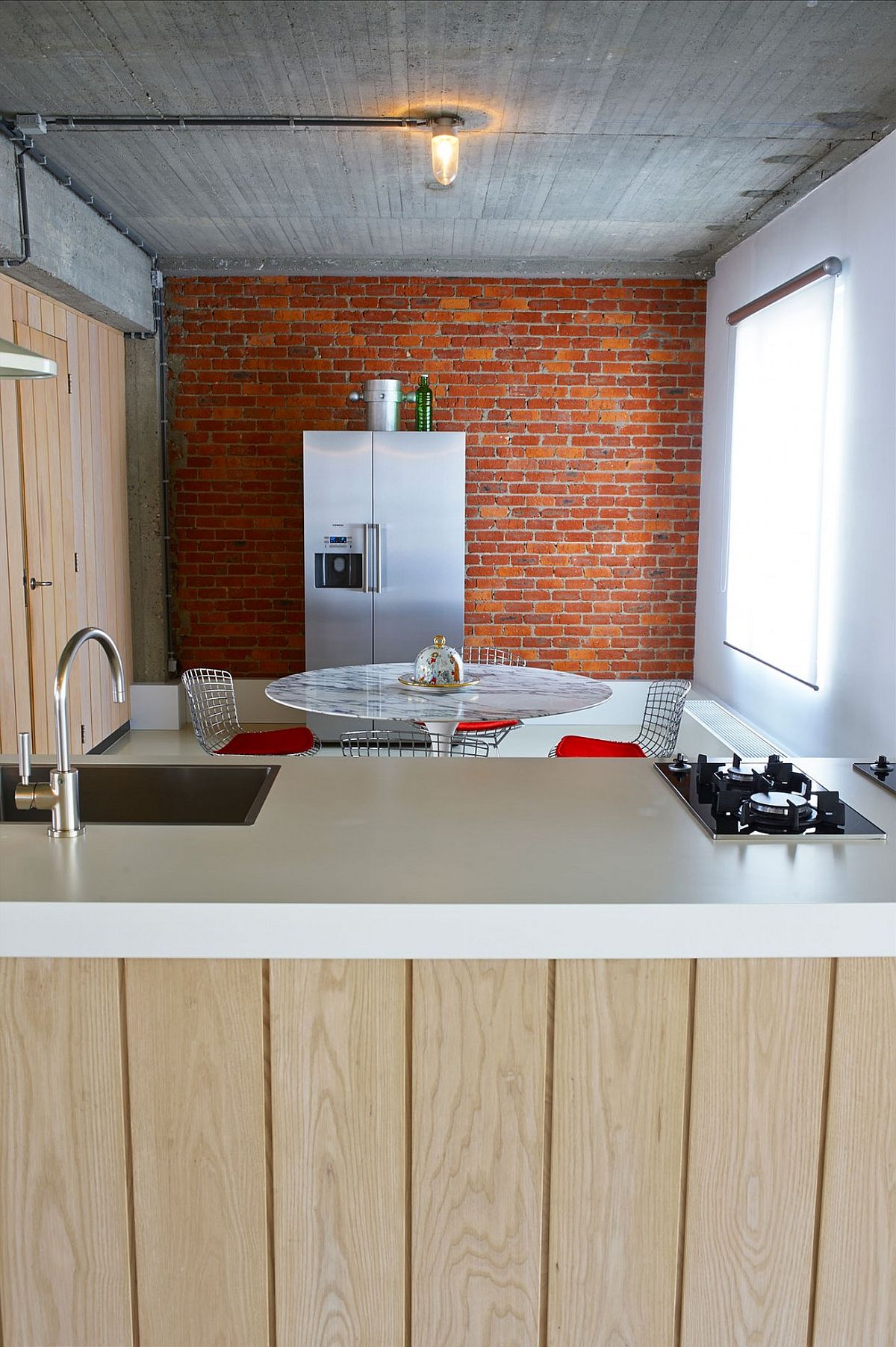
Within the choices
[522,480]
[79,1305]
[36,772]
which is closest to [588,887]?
[79,1305]

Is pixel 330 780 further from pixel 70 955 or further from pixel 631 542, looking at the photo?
pixel 631 542

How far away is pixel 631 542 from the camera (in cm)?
732

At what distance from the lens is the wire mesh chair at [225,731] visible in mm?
4582

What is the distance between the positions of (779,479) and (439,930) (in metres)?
4.56

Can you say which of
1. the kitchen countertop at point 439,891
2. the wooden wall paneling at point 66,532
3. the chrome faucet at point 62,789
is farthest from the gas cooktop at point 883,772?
the wooden wall paneling at point 66,532

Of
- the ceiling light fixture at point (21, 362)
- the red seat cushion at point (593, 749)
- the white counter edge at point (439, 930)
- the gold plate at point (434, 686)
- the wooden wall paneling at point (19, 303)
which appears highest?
the wooden wall paneling at point (19, 303)

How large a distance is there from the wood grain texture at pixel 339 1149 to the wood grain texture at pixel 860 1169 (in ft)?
2.19

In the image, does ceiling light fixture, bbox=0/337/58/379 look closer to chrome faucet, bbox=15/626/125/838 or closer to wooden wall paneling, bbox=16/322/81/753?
chrome faucet, bbox=15/626/125/838

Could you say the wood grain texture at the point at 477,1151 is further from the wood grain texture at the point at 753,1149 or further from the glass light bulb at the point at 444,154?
the glass light bulb at the point at 444,154

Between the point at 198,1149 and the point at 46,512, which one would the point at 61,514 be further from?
the point at 198,1149

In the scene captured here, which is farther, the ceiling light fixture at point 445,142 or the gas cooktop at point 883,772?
the ceiling light fixture at point 445,142

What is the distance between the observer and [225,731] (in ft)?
15.9

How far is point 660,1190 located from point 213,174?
4.74m

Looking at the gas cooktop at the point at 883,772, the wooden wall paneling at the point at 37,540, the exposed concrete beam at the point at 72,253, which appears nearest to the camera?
the gas cooktop at the point at 883,772
